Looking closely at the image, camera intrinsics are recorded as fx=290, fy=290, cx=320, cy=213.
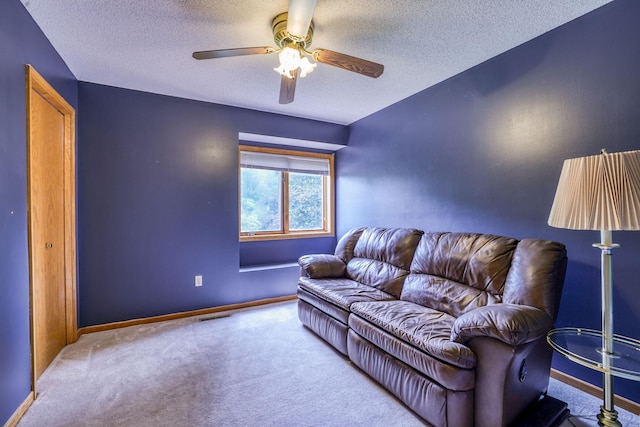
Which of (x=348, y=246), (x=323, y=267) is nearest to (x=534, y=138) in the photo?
(x=348, y=246)

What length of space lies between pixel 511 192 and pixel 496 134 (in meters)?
0.52

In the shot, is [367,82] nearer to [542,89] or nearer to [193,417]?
[542,89]

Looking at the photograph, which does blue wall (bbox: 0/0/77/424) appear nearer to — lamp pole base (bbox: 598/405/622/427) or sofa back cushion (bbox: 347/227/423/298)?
sofa back cushion (bbox: 347/227/423/298)

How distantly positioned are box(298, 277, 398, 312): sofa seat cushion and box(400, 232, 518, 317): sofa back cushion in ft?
0.88

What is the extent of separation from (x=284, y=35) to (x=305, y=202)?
2805 millimetres

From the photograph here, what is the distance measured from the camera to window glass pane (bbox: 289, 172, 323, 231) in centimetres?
442

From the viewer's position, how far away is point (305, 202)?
14.9 ft

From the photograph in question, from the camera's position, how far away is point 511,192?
236 cm

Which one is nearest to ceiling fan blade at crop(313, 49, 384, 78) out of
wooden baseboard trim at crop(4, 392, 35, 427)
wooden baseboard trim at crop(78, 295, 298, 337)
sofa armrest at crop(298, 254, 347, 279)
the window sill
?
sofa armrest at crop(298, 254, 347, 279)

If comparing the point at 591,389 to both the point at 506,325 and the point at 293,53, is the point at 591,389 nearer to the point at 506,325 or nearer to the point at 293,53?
the point at 506,325

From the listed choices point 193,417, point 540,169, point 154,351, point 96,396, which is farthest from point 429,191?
point 96,396

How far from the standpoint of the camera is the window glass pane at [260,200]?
401 cm

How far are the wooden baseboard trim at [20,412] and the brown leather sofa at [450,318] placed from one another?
201cm

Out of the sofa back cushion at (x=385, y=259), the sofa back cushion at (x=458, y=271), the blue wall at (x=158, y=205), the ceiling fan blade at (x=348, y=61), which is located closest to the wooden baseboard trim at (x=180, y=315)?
the blue wall at (x=158, y=205)
